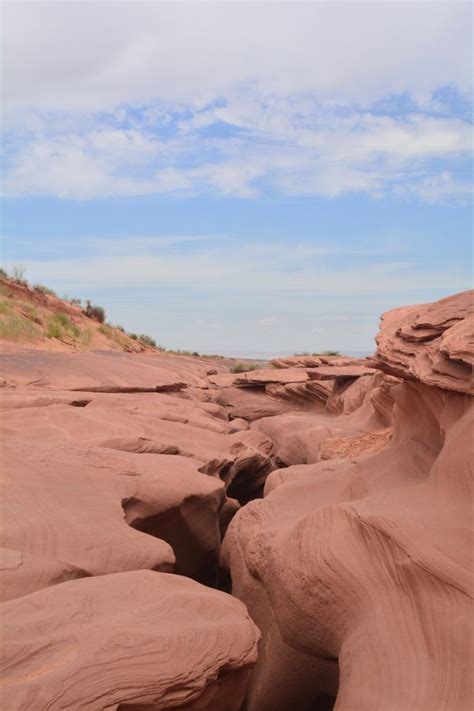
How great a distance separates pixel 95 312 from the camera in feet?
93.0

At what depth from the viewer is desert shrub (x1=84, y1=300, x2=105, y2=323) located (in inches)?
1093

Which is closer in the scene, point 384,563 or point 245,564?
point 384,563

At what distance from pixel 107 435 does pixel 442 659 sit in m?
4.46

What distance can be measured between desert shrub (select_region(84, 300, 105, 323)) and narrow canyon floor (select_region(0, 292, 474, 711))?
65.8 feet

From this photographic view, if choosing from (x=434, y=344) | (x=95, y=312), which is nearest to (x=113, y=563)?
(x=434, y=344)

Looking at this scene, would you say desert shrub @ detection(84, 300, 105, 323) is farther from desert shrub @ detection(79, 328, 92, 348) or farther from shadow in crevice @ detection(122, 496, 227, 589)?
shadow in crevice @ detection(122, 496, 227, 589)

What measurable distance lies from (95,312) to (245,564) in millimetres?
23991

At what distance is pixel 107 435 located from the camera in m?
6.96

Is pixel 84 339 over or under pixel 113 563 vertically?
over

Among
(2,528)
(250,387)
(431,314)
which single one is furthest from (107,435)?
(250,387)

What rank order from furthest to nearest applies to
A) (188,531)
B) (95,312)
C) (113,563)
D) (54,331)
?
(95,312) → (54,331) → (188,531) → (113,563)

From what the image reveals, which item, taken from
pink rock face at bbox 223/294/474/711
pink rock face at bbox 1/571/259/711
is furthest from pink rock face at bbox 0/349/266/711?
pink rock face at bbox 223/294/474/711

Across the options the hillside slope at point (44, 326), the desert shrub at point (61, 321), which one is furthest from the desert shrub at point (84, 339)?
the desert shrub at point (61, 321)

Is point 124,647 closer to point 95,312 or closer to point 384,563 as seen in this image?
point 384,563
